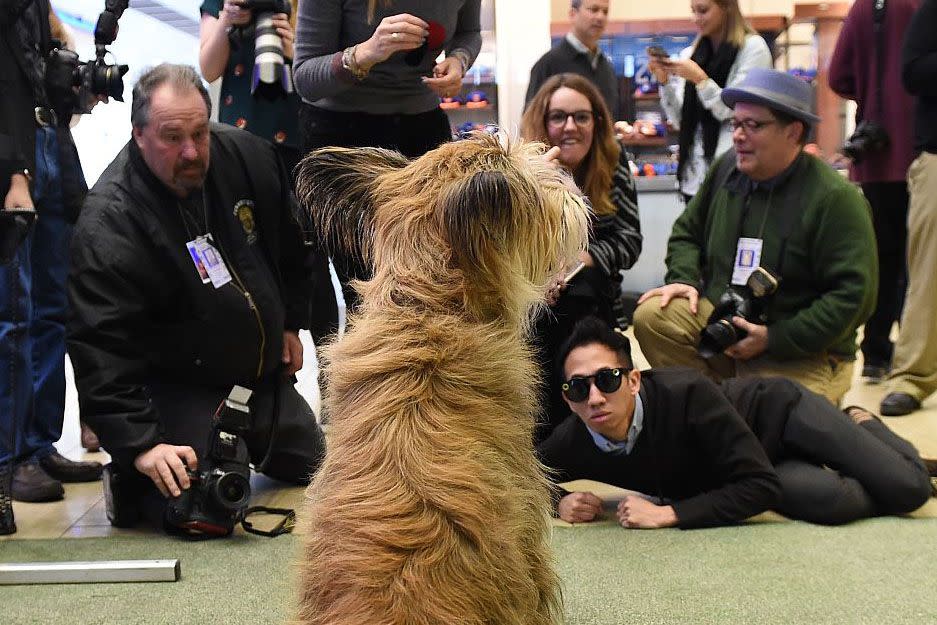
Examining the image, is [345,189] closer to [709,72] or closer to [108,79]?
[108,79]

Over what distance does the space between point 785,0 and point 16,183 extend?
5.64 metres

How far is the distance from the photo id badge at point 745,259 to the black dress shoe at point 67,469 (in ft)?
8.01

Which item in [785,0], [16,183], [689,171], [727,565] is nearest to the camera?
[727,565]

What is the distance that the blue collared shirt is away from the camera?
2.81m

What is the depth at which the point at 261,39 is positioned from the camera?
312 cm

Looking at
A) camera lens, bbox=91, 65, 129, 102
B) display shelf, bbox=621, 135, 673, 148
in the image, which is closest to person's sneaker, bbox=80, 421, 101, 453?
camera lens, bbox=91, 65, 129, 102

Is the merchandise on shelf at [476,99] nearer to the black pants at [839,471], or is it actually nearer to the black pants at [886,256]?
the black pants at [886,256]

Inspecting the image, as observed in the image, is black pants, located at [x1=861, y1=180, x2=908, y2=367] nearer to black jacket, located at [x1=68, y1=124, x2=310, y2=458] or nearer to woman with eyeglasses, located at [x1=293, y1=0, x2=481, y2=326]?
woman with eyeglasses, located at [x1=293, y1=0, x2=481, y2=326]

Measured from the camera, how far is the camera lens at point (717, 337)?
3461 millimetres

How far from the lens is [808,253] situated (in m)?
3.53

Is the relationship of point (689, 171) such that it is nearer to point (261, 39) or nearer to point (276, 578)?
point (261, 39)

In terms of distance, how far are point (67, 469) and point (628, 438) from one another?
200cm

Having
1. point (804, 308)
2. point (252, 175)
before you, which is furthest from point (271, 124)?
point (804, 308)

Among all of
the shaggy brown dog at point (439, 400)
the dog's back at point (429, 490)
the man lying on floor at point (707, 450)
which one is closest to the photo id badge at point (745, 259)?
the man lying on floor at point (707, 450)
